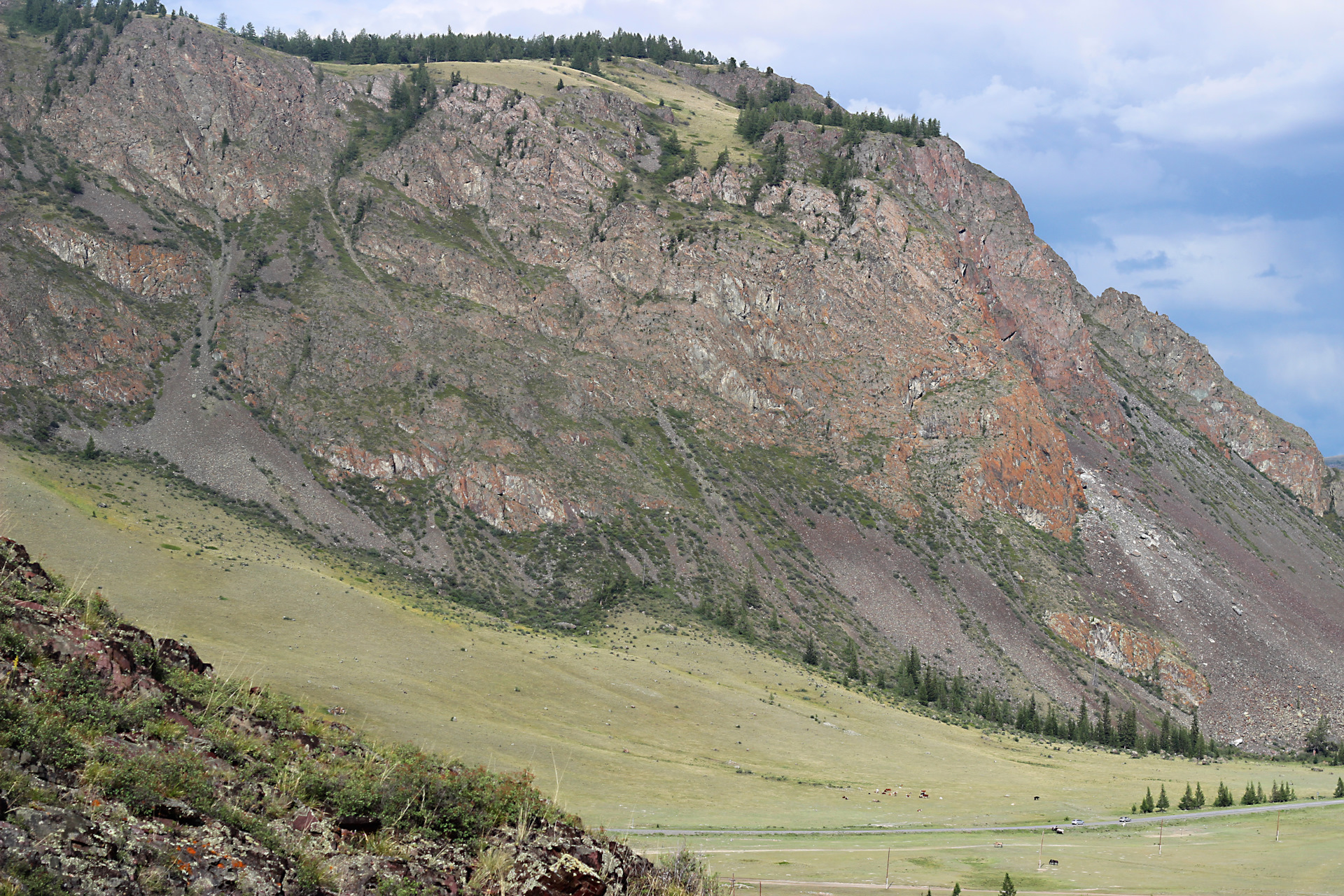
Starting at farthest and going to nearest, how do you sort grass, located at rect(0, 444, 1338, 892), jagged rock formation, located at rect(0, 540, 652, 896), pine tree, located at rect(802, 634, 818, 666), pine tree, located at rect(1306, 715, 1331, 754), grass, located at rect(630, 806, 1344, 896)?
1. pine tree, located at rect(1306, 715, 1331, 754)
2. pine tree, located at rect(802, 634, 818, 666)
3. grass, located at rect(0, 444, 1338, 892)
4. grass, located at rect(630, 806, 1344, 896)
5. jagged rock formation, located at rect(0, 540, 652, 896)

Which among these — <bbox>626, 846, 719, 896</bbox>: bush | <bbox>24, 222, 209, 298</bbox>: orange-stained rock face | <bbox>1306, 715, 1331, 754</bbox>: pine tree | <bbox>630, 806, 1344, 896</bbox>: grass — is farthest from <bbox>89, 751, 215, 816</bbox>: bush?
<bbox>1306, 715, 1331, 754</bbox>: pine tree

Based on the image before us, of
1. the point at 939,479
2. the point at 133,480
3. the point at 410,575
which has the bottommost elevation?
A: the point at 410,575

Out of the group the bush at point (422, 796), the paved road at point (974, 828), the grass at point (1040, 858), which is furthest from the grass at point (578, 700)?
the bush at point (422, 796)

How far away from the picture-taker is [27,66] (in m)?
148

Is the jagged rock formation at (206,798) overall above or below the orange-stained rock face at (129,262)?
below

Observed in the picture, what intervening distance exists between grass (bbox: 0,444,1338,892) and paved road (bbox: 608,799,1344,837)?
109 centimetres

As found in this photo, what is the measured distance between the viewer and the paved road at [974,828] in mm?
31375

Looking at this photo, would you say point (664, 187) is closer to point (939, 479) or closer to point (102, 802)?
point (939, 479)

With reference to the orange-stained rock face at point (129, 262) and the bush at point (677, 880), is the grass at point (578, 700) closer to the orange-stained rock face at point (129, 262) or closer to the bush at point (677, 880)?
the bush at point (677, 880)

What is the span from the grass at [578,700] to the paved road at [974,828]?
3.57ft

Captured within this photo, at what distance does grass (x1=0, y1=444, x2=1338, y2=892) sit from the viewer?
138 feet

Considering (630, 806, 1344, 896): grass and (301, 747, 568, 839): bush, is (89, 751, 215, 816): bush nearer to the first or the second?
(301, 747, 568, 839): bush

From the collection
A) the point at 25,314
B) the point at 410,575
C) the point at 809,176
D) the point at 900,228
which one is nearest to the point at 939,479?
the point at 900,228

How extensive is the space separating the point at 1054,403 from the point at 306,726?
18466 cm
